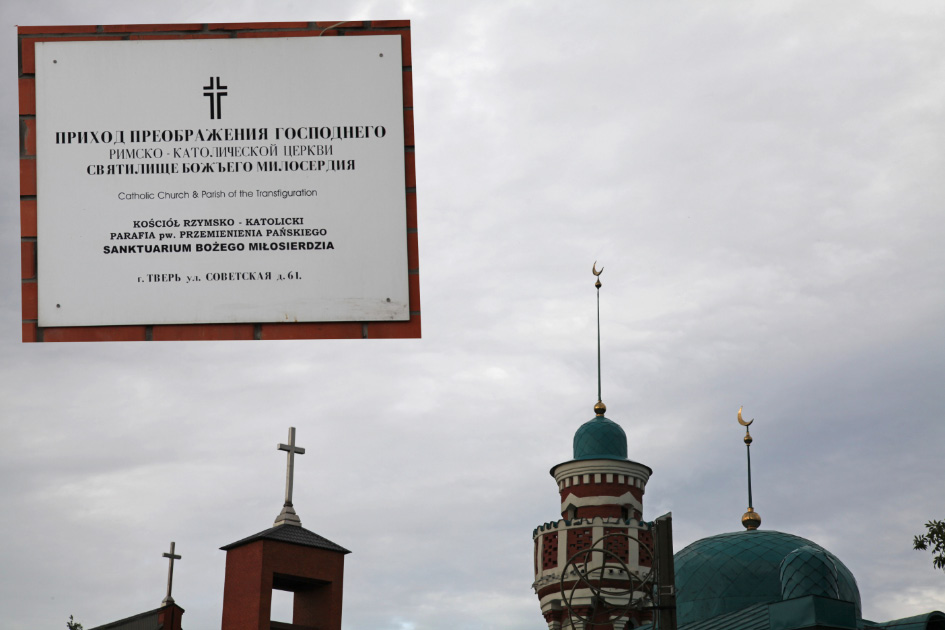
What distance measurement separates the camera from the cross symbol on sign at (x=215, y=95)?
18.6 ft

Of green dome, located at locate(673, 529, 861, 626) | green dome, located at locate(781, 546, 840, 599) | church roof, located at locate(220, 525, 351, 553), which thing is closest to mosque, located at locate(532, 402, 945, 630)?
green dome, located at locate(673, 529, 861, 626)

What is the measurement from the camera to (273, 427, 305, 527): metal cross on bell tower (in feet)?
84.7

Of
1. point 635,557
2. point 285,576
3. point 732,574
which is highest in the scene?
point 635,557

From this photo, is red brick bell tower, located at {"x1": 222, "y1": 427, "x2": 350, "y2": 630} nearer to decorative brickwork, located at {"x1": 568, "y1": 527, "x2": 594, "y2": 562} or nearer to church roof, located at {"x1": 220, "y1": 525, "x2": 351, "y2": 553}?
church roof, located at {"x1": 220, "y1": 525, "x2": 351, "y2": 553}

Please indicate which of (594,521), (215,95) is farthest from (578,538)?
(215,95)

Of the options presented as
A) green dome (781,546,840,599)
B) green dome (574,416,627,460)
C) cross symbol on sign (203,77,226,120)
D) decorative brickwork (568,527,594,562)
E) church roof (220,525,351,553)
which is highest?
green dome (574,416,627,460)

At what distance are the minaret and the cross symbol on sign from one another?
110 ft

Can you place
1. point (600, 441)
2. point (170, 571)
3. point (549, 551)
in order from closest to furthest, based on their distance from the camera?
1. point (170, 571)
2. point (549, 551)
3. point (600, 441)

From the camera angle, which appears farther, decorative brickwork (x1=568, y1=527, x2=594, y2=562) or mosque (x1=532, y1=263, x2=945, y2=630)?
decorative brickwork (x1=568, y1=527, x2=594, y2=562)

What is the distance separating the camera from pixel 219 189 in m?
5.55

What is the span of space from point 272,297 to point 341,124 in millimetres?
881

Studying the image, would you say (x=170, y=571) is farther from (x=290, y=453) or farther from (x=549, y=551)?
(x=549, y=551)

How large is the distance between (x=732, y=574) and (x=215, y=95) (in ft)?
110

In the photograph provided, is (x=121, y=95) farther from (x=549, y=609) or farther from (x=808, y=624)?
(x=549, y=609)
